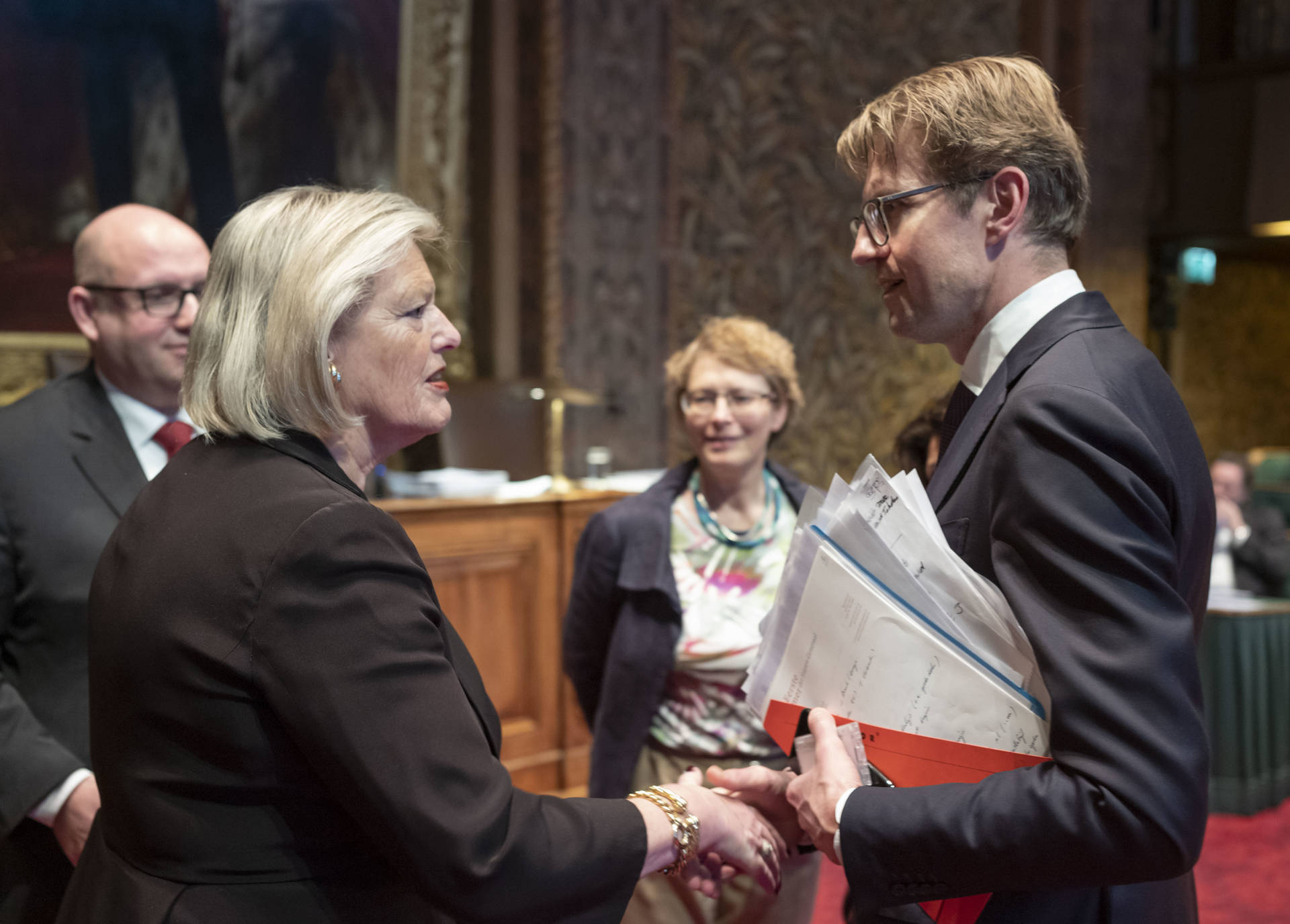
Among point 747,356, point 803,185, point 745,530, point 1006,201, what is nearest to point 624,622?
point 745,530

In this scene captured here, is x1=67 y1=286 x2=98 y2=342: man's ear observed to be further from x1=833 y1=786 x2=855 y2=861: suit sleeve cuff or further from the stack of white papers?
x1=833 y1=786 x2=855 y2=861: suit sleeve cuff

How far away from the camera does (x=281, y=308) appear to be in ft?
4.06

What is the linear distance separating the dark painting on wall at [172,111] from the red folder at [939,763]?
12.7 ft

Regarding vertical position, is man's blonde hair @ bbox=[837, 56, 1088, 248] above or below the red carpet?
above

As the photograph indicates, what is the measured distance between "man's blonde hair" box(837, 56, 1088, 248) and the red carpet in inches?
104

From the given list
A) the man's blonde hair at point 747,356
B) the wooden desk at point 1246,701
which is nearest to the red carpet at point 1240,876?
the wooden desk at point 1246,701

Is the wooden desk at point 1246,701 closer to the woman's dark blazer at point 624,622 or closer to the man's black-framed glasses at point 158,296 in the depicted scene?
the woman's dark blazer at point 624,622

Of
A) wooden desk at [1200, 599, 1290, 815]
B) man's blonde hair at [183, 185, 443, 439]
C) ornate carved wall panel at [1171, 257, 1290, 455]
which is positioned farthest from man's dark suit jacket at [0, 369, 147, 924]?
ornate carved wall panel at [1171, 257, 1290, 455]

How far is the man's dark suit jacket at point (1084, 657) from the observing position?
99cm

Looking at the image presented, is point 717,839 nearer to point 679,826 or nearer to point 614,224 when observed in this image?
point 679,826

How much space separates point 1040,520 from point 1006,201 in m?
0.41

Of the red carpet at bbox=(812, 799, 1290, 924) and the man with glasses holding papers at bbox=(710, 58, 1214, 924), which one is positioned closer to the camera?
the man with glasses holding papers at bbox=(710, 58, 1214, 924)

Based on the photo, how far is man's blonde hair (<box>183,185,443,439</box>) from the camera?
1230 mm

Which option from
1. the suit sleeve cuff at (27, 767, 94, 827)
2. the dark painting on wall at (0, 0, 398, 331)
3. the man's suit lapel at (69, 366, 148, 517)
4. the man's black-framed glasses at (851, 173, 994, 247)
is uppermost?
the dark painting on wall at (0, 0, 398, 331)
